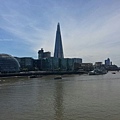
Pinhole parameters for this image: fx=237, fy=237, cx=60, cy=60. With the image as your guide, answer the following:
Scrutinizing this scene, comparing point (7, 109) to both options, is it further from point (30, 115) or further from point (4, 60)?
point (4, 60)

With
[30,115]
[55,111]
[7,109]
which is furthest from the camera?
[7,109]

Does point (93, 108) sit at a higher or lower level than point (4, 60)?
lower

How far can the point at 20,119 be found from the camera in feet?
83.6

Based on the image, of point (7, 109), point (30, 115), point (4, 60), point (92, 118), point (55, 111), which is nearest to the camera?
point (92, 118)

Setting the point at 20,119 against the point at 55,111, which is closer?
the point at 20,119

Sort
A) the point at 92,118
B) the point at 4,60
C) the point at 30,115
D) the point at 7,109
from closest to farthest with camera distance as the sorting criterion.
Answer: the point at 92,118 < the point at 30,115 < the point at 7,109 < the point at 4,60

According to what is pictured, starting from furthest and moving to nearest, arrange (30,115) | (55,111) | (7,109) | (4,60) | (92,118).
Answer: (4,60), (7,109), (55,111), (30,115), (92,118)

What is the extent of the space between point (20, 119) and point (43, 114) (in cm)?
323

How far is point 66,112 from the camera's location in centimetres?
2853

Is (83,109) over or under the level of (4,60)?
under

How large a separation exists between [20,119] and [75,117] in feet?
19.5

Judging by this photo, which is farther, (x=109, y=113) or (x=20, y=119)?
(x=109, y=113)

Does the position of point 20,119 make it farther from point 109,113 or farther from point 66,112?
point 109,113

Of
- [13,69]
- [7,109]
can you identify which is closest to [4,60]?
[13,69]
